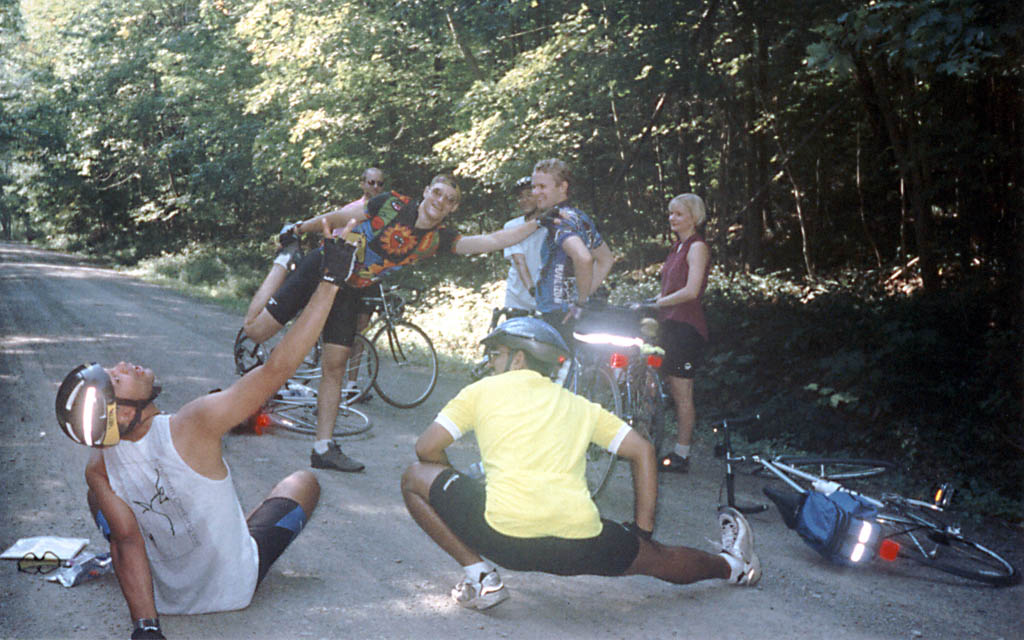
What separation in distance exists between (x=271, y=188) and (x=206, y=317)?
13016 millimetres

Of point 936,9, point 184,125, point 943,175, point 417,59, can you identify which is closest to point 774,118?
point 943,175

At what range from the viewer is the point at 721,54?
15156mm

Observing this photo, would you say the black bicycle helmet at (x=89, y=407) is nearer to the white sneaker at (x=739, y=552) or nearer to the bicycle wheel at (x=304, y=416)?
the white sneaker at (x=739, y=552)

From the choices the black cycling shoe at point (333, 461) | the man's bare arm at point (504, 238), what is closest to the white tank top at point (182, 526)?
the black cycling shoe at point (333, 461)

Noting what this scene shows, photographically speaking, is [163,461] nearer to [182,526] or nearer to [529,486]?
[182,526]

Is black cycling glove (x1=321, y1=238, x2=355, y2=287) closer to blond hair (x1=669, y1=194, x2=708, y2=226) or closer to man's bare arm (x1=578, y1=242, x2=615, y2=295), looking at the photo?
man's bare arm (x1=578, y1=242, x2=615, y2=295)

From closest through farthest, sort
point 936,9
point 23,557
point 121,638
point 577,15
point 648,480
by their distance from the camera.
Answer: point 121,638, point 648,480, point 23,557, point 936,9, point 577,15

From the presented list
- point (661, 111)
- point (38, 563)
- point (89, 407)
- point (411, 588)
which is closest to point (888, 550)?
point (411, 588)

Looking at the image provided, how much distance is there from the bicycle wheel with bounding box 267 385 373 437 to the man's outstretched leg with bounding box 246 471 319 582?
330cm

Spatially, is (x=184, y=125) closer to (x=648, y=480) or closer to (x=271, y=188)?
(x=271, y=188)

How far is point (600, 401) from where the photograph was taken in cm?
640

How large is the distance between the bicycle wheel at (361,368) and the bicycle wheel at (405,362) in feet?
1.00

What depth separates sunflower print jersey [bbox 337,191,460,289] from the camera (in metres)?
6.27

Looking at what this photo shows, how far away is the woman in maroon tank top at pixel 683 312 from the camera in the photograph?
22.2 ft
